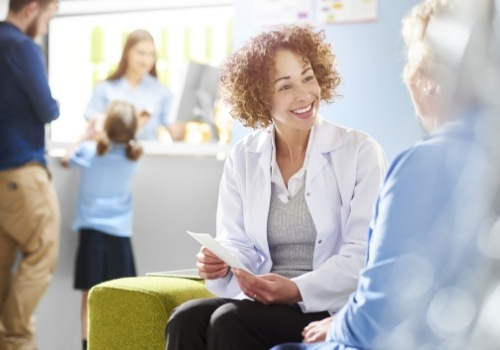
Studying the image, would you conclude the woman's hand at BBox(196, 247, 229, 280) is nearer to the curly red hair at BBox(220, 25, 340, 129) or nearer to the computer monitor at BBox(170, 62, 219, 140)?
the curly red hair at BBox(220, 25, 340, 129)

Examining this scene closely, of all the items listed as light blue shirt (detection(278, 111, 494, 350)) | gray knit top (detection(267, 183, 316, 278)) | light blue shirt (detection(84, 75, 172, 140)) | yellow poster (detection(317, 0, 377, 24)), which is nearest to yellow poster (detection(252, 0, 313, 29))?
yellow poster (detection(317, 0, 377, 24))

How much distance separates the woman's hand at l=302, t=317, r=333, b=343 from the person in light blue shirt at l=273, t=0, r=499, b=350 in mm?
469

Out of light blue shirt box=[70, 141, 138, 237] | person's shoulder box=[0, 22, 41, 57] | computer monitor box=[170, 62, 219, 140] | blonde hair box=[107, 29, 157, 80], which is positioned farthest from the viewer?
blonde hair box=[107, 29, 157, 80]

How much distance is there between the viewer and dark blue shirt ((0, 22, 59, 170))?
329 cm

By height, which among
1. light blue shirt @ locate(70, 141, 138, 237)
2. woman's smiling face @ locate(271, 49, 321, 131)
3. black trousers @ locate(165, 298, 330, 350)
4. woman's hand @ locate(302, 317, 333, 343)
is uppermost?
woman's smiling face @ locate(271, 49, 321, 131)

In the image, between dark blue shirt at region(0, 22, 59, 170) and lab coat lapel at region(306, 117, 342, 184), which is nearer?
lab coat lapel at region(306, 117, 342, 184)

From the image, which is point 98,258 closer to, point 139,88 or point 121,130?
point 121,130

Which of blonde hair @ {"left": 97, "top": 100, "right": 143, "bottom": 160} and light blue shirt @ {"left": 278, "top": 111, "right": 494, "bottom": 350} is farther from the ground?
light blue shirt @ {"left": 278, "top": 111, "right": 494, "bottom": 350}

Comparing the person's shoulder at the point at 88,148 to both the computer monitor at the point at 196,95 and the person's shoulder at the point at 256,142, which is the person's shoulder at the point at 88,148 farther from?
the person's shoulder at the point at 256,142

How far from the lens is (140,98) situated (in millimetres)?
4234

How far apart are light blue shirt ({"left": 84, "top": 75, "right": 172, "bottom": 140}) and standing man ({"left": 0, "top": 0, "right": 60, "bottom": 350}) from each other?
31.6 inches

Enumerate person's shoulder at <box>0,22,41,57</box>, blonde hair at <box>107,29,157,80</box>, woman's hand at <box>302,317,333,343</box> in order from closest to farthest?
1. woman's hand at <box>302,317,333,343</box>
2. person's shoulder at <box>0,22,41,57</box>
3. blonde hair at <box>107,29,157,80</box>

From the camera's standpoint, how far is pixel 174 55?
4.56 meters

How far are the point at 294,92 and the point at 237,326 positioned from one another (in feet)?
1.87
